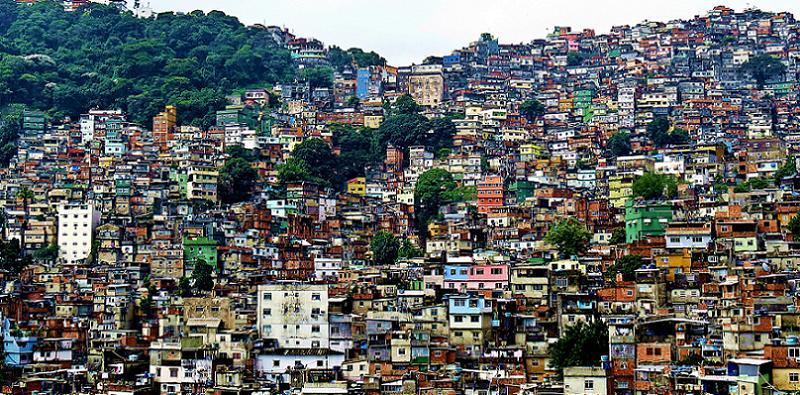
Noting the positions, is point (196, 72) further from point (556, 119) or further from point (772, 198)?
point (772, 198)

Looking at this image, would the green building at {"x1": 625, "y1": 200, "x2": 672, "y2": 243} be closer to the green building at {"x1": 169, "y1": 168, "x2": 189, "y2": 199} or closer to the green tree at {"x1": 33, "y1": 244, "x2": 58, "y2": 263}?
the green building at {"x1": 169, "y1": 168, "x2": 189, "y2": 199}

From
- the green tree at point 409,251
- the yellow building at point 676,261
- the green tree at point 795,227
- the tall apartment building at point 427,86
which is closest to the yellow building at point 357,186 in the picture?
the green tree at point 409,251

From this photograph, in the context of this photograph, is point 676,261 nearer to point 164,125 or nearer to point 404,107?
point 404,107

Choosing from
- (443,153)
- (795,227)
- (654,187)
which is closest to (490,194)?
(654,187)

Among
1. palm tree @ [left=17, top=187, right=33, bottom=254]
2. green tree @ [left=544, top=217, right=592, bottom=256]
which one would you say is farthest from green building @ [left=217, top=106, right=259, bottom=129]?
green tree @ [left=544, top=217, right=592, bottom=256]

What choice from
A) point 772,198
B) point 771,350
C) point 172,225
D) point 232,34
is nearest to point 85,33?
point 232,34
